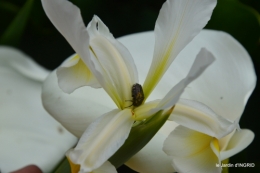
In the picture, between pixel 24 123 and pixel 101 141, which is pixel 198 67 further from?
pixel 24 123

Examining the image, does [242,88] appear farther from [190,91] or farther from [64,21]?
[64,21]

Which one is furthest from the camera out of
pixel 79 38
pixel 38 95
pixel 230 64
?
pixel 38 95

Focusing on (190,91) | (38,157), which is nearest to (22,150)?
(38,157)

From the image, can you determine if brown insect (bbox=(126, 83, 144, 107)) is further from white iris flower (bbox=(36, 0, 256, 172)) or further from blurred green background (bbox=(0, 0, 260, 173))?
blurred green background (bbox=(0, 0, 260, 173))

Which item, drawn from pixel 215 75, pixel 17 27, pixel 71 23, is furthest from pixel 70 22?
pixel 17 27

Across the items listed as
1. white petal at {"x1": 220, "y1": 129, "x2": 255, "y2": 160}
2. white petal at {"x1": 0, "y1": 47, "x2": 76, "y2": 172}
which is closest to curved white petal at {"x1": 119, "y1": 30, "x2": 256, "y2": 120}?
white petal at {"x1": 220, "y1": 129, "x2": 255, "y2": 160}

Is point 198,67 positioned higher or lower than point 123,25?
higher

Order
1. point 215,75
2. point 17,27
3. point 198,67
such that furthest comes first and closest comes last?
point 17,27 → point 215,75 → point 198,67
